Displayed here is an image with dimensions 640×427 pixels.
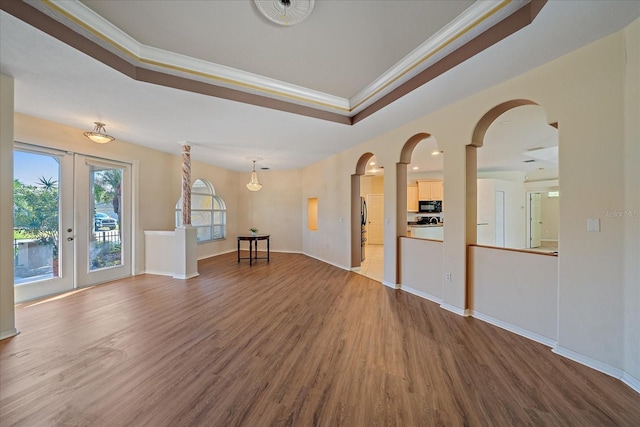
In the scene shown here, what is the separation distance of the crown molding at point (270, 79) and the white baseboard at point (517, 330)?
9.79ft

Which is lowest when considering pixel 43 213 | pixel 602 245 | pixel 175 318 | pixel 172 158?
pixel 175 318

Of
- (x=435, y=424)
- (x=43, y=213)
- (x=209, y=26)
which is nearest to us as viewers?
(x=435, y=424)

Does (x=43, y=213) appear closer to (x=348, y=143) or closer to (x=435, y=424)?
(x=348, y=143)

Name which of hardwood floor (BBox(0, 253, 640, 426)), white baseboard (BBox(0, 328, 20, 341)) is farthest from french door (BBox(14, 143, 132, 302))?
white baseboard (BBox(0, 328, 20, 341))

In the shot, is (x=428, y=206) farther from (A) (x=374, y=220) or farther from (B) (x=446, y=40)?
(B) (x=446, y=40)

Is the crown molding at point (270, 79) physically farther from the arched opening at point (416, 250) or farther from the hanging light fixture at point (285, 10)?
the arched opening at point (416, 250)

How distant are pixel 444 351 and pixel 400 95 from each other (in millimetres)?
2874

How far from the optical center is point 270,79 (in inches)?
126

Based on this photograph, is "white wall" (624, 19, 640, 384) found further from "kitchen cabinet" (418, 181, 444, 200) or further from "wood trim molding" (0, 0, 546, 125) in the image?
"kitchen cabinet" (418, 181, 444, 200)

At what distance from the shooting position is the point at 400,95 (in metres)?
3.09

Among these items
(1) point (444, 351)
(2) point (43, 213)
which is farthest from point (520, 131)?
(2) point (43, 213)

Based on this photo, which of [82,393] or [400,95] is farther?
[400,95]

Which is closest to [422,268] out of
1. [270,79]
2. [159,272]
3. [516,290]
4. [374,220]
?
[516,290]

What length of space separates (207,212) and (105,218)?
298 centimetres
